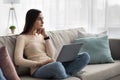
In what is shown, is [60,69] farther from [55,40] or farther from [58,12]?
[58,12]

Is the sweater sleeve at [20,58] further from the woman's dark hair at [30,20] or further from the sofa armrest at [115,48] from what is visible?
the sofa armrest at [115,48]

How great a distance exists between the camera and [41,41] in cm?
268

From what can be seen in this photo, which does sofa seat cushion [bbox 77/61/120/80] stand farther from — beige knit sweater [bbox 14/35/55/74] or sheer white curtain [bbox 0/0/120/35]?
sheer white curtain [bbox 0/0/120/35]

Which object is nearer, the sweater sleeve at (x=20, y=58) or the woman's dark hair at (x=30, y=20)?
the sweater sleeve at (x=20, y=58)

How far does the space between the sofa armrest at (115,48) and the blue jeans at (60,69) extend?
0.79 metres

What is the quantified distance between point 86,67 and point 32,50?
678mm

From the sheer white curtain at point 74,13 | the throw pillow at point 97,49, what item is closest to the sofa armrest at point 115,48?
the throw pillow at point 97,49

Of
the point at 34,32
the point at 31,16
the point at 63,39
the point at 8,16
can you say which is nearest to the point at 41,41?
the point at 34,32

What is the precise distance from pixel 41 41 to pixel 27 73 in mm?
369

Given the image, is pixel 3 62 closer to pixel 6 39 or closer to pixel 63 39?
pixel 6 39

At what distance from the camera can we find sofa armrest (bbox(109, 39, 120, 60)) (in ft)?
10.5

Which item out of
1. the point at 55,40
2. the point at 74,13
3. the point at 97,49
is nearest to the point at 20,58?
the point at 55,40

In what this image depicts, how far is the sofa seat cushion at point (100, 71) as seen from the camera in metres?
2.55

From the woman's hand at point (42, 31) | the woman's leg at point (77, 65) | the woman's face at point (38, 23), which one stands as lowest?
the woman's leg at point (77, 65)
